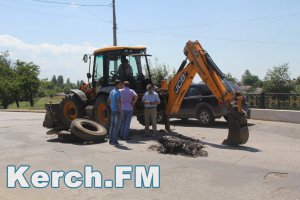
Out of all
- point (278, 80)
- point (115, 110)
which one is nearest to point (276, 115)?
point (115, 110)

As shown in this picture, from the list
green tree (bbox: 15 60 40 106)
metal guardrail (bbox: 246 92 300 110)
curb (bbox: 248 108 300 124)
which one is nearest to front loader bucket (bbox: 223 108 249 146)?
curb (bbox: 248 108 300 124)

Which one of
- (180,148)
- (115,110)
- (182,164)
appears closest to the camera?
(182,164)

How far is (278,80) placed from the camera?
117 ft

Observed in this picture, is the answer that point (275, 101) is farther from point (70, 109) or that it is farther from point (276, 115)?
point (70, 109)

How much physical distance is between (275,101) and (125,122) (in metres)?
9.47

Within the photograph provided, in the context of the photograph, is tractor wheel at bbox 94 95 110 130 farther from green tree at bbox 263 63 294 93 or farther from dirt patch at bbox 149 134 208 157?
green tree at bbox 263 63 294 93

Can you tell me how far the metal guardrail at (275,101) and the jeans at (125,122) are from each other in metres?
9.25

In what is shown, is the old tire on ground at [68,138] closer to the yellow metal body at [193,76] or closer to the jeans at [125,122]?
the jeans at [125,122]

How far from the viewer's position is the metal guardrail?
18.1 meters

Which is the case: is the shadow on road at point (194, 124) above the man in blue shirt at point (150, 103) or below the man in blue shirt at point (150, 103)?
below

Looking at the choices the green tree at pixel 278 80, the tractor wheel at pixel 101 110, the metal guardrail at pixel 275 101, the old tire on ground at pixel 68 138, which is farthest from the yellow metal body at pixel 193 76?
the green tree at pixel 278 80

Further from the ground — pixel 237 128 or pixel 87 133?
pixel 237 128

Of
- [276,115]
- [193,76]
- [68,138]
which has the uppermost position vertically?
[193,76]

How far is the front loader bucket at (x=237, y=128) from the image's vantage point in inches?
412
